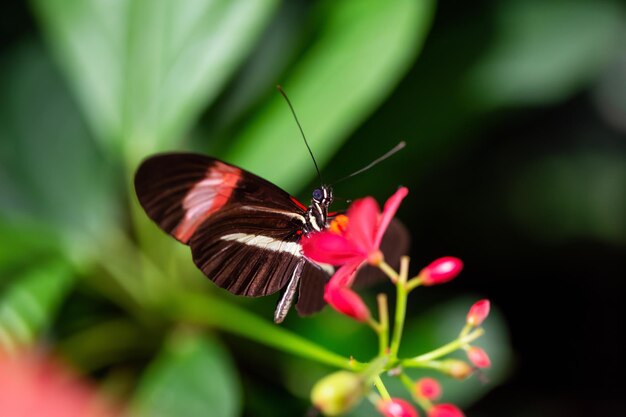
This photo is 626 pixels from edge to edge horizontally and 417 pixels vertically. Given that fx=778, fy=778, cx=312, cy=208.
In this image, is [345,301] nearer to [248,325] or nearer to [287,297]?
[287,297]

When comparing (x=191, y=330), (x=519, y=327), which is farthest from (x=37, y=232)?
(x=519, y=327)

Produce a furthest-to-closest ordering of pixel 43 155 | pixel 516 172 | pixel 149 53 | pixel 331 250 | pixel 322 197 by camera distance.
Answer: pixel 43 155
pixel 516 172
pixel 149 53
pixel 322 197
pixel 331 250

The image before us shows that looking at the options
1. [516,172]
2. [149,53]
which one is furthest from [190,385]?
[516,172]

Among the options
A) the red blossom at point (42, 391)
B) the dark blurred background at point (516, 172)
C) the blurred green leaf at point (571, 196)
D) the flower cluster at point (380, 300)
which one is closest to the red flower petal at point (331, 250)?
the flower cluster at point (380, 300)

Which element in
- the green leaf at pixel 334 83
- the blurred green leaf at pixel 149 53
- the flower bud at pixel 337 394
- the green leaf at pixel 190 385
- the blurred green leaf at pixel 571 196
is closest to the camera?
the flower bud at pixel 337 394

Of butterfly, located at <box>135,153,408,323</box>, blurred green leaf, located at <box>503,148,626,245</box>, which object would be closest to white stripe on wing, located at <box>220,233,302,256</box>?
butterfly, located at <box>135,153,408,323</box>

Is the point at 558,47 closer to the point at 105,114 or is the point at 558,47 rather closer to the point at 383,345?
the point at 105,114

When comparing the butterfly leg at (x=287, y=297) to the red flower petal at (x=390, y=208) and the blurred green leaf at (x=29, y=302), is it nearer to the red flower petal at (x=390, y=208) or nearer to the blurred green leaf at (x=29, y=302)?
the red flower petal at (x=390, y=208)
